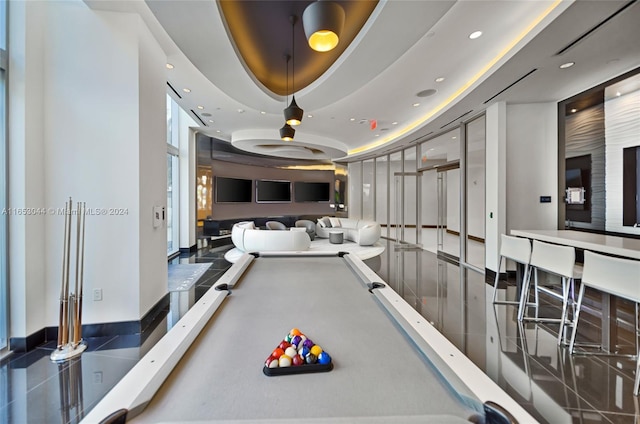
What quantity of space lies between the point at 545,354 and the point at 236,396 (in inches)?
115

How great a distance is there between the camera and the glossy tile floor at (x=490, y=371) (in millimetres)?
1818

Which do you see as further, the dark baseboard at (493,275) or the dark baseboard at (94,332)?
the dark baseboard at (493,275)

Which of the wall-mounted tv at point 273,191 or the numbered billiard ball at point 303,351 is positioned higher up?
the wall-mounted tv at point 273,191

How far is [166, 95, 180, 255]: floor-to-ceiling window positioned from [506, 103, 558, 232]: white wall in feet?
24.4

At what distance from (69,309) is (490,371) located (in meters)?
3.73

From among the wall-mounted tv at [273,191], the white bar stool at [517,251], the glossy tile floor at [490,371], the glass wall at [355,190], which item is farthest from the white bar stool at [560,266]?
the wall-mounted tv at [273,191]

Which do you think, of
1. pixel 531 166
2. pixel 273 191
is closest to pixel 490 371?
pixel 531 166

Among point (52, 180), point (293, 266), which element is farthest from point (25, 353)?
point (293, 266)

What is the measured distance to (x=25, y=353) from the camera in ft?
8.14

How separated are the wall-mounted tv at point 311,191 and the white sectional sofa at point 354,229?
2264 millimetres

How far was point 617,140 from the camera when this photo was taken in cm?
505

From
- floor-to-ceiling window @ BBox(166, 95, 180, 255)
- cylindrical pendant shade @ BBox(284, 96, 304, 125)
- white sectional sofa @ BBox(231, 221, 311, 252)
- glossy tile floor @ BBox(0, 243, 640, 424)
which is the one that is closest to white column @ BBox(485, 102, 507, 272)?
glossy tile floor @ BBox(0, 243, 640, 424)

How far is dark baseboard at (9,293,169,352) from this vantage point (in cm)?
250

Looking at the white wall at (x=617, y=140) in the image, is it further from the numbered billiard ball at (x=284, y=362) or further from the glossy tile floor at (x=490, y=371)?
the numbered billiard ball at (x=284, y=362)
